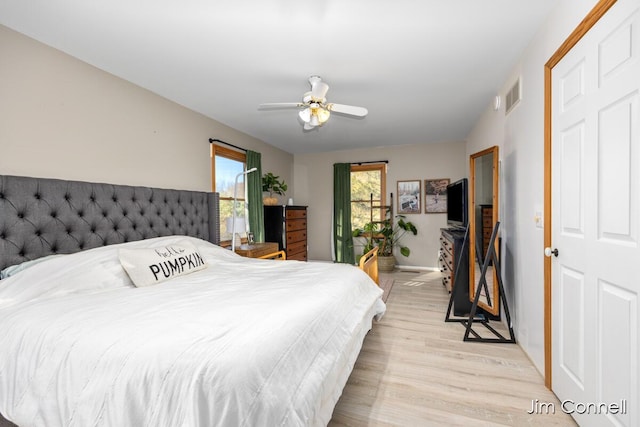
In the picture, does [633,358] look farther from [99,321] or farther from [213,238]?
[213,238]

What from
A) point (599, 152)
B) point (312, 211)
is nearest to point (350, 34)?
point (599, 152)

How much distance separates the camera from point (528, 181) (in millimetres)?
2111

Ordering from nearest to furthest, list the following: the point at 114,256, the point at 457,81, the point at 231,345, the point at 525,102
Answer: the point at 231,345, the point at 114,256, the point at 525,102, the point at 457,81

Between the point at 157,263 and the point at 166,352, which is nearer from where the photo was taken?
the point at 166,352

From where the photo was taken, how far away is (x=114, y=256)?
1.87 m

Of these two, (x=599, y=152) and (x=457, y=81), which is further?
(x=457, y=81)

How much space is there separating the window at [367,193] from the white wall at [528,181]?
279cm

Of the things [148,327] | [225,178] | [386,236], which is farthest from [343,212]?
[148,327]

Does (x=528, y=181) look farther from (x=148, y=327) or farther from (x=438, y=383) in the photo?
(x=148, y=327)

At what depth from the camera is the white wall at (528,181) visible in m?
1.76

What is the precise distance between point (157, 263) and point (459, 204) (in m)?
3.48

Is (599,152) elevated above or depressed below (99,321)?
above

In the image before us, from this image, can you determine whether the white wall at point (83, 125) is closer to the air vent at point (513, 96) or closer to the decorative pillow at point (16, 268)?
the decorative pillow at point (16, 268)

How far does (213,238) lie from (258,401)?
2.58 metres
